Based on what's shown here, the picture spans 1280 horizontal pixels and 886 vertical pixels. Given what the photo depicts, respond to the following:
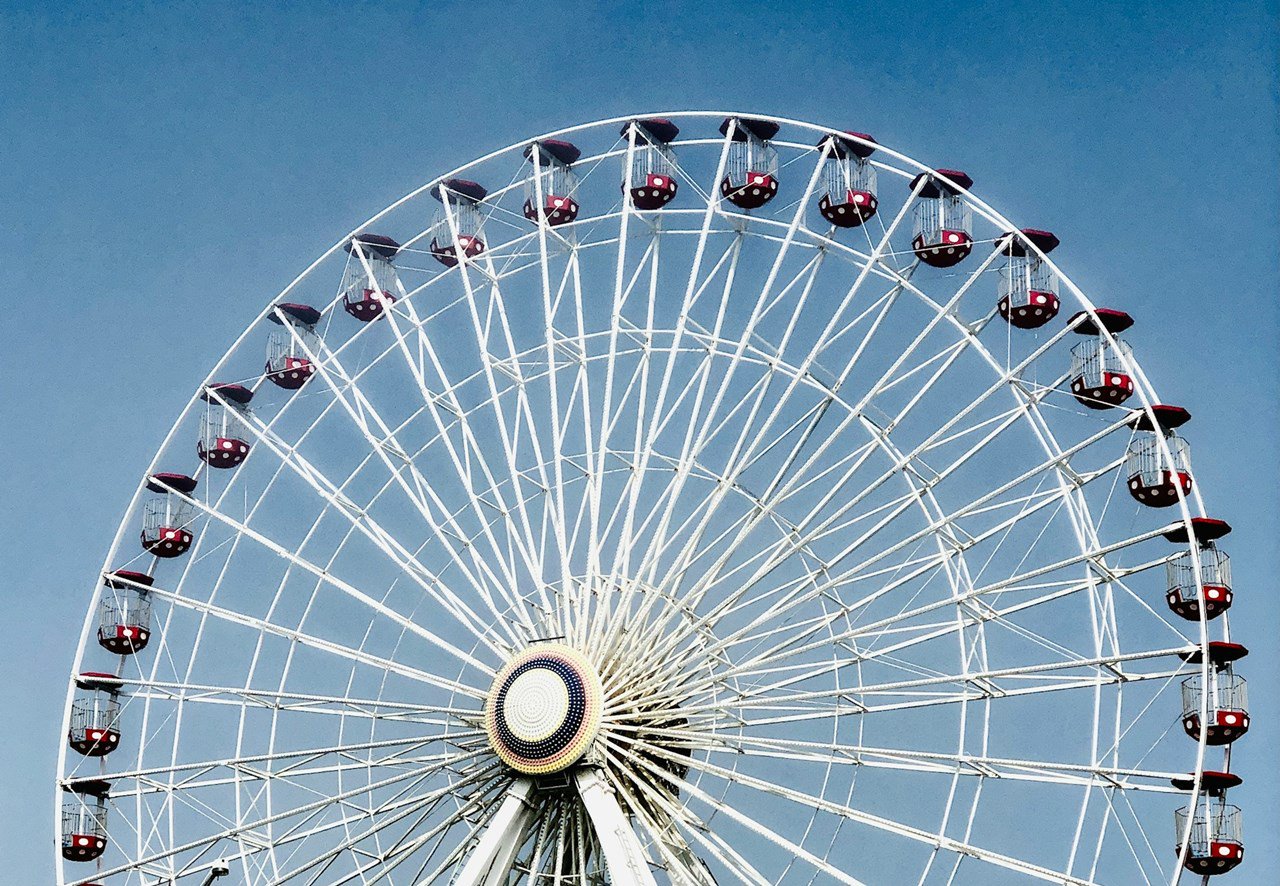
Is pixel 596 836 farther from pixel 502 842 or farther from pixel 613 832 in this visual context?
pixel 502 842

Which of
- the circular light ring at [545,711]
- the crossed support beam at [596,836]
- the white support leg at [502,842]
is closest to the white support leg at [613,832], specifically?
the crossed support beam at [596,836]

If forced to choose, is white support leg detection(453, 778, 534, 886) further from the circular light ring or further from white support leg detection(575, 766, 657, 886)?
white support leg detection(575, 766, 657, 886)

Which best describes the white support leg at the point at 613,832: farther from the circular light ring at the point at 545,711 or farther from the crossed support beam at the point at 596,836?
the circular light ring at the point at 545,711

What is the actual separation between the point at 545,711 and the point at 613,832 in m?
2.42

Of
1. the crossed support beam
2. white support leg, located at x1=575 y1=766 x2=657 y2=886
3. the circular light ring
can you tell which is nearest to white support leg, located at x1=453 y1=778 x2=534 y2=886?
the crossed support beam

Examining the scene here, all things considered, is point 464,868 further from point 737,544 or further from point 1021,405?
point 1021,405

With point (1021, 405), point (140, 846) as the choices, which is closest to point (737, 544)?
point (1021, 405)

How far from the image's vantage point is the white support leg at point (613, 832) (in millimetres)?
42500

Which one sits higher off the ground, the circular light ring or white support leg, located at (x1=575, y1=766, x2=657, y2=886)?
the circular light ring

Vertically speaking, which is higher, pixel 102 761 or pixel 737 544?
pixel 737 544

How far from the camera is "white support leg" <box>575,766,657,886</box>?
42.5m

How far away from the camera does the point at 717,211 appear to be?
48156 mm

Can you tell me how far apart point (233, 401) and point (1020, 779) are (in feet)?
62.7

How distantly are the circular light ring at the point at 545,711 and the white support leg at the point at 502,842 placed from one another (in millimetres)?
577
